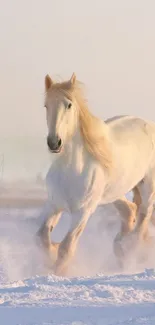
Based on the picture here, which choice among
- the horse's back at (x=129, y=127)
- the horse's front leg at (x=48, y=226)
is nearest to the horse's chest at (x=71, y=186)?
the horse's front leg at (x=48, y=226)

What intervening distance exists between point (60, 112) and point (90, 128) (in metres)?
0.68

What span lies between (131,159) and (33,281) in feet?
9.25

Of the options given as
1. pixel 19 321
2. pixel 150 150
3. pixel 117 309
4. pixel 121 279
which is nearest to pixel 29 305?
pixel 19 321

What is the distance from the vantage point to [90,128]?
626 centimetres

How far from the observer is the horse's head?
558cm

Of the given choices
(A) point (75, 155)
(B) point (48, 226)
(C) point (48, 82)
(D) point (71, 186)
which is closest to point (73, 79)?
(C) point (48, 82)

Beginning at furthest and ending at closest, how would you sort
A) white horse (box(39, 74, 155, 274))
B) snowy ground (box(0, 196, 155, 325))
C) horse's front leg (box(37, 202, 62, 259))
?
1. horse's front leg (box(37, 202, 62, 259))
2. white horse (box(39, 74, 155, 274))
3. snowy ground (box(0, 196, 155, 325))

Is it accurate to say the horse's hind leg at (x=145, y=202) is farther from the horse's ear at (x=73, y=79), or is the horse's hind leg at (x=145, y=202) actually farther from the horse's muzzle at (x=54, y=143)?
the horse's muzzle at (x=54, y=143)

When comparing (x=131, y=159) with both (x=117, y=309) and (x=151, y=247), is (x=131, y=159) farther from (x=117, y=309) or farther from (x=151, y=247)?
(x=117, y=309)

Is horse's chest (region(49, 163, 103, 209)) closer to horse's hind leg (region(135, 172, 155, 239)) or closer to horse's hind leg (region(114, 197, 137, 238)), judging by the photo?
horse's hind leg (region(114, 197, 137, 238))

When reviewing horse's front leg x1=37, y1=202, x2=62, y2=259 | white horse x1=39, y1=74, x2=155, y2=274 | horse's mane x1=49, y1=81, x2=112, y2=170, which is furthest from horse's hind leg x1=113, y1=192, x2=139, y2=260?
horse's front leg x1=37, y1=202, x2=62, y2=259

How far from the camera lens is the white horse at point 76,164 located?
5.75 meters

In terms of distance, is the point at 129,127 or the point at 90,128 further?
the point at 129,127

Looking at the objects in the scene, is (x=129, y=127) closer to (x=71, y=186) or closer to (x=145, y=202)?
(x=145, y=202)
